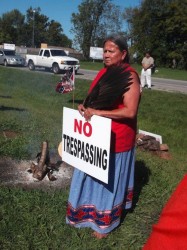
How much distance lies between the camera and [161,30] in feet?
184

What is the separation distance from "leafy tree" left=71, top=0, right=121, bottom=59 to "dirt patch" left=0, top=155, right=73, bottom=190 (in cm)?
6076

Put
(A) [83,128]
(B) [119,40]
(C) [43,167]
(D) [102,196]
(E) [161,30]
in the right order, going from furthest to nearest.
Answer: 1. (E) [161,30]
2. (C) [43,167]
3. (D) [102,196]
4. (A) [83,128]
5. (B) [119,40]

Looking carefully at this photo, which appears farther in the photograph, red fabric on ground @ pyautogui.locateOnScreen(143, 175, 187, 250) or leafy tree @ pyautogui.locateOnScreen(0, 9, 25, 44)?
leafy tree @ pyautogui.locateOnScreen(0, 9, 25, 44)

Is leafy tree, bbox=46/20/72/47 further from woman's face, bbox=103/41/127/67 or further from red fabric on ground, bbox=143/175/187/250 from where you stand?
red fabric on ground, bbox=143/175/187/250

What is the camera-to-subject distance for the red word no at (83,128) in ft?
10.3

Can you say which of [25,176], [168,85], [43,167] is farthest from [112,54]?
[168,85]

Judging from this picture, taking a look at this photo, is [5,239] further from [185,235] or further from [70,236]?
[185,235]

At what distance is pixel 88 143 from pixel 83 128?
14cm

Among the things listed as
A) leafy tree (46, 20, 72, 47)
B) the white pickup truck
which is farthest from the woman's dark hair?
leafy tree (46, 20, 72, 47)

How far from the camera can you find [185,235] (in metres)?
0.94

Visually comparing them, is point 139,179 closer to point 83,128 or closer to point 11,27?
point 83,128

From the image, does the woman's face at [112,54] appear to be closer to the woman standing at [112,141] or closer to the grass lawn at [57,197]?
the woman standing at [112,141]

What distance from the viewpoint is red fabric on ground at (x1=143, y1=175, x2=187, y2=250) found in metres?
0.94

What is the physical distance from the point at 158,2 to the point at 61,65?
38564 millimetres
